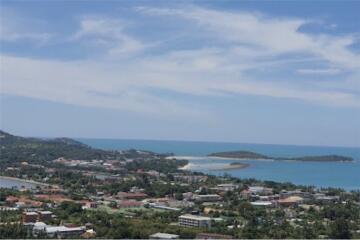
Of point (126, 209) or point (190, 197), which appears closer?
point (126, 209)

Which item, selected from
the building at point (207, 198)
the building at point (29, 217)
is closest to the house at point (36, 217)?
the building at point (29, 217)

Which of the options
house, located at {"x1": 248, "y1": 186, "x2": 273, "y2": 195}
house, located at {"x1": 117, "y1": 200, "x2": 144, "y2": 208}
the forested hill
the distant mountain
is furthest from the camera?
the distant mountain

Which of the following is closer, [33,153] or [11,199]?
[11,199]

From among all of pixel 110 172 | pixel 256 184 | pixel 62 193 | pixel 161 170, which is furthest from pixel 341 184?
pixel 62 193

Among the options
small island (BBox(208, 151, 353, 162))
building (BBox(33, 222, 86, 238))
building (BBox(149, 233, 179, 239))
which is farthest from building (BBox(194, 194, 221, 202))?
small island (BBox(208, 151, 353, 162))

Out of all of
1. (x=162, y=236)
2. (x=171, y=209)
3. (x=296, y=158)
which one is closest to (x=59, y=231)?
(x=162, y=236)

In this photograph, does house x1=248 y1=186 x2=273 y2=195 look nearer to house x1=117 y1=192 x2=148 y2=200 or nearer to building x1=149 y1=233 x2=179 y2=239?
house x1=117 y1=192 x2=148 y2=200

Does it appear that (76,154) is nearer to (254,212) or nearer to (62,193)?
(62,193)

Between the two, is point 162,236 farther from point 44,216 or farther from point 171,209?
point 171,209

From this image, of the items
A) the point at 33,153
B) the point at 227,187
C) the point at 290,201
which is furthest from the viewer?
the point at 33,153

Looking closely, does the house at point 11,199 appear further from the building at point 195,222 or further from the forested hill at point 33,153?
the forested hill at point 33,153

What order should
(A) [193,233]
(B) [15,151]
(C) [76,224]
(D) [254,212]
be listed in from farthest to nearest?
(B) [15,151], (D) [254,212], (C) [76,224], (A) [193,233]
